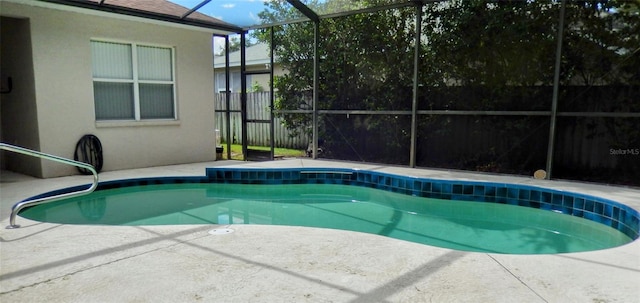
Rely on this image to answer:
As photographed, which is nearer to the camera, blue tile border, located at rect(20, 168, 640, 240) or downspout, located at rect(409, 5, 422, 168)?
blue tile border, located at rect(20, 168, 640, 240)

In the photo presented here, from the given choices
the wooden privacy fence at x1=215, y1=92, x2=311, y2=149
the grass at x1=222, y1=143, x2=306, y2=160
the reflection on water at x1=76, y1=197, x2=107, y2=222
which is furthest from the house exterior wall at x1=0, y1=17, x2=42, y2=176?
the wooden privacy fence at x1=215, y1=92, x2=311, y2=149

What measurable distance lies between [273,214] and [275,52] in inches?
198

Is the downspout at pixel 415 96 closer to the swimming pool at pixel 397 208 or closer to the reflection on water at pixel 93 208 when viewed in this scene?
the swimming pool at pixel 397 208

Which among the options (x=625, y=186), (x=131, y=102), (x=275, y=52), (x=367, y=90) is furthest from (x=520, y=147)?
(x=131, y=102)

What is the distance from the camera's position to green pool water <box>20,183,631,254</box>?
4.04 m

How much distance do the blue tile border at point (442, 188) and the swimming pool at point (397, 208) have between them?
0.01 metres

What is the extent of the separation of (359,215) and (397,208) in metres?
0.61

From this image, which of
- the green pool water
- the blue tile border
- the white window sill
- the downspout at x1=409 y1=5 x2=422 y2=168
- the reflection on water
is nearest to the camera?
the green pool water

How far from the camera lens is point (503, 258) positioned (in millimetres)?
2668

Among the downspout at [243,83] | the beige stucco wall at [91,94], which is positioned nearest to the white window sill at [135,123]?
the beige stucco wall at [91,94]

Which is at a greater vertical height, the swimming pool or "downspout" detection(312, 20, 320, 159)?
"downspout" detection(312, 20, 320, 159)

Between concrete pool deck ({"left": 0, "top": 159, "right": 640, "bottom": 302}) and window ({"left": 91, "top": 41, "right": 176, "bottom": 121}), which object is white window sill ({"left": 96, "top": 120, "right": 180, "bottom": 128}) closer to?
window ({"left": 91, "top": 41, "right": 176, "bottom": 121})

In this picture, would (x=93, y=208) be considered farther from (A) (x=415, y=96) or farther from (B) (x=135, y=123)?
(A) (x=415, y=96)

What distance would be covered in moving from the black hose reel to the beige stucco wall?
0.09m
